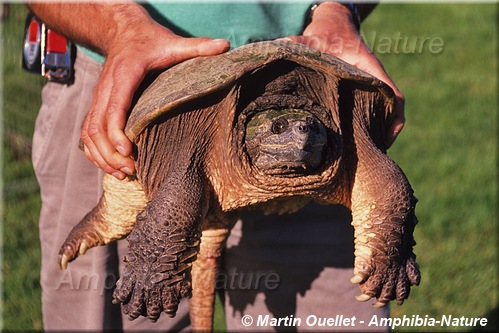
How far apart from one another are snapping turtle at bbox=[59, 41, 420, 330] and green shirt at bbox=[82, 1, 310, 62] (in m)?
0.36

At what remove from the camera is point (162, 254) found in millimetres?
1513

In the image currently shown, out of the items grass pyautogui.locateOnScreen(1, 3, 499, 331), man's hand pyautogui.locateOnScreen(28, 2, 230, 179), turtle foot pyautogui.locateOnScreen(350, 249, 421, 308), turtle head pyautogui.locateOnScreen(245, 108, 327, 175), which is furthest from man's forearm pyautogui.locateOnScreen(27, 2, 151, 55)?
grass pyautogui.locateOnScreen(1, 3, 499, 331)

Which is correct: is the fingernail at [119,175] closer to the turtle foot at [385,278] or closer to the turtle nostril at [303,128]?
the turtle nostril at [303,128]

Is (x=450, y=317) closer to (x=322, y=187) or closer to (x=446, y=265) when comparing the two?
(x=446, y=265)

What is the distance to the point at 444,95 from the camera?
612cm

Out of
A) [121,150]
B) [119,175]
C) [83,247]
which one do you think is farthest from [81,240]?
[121,150]

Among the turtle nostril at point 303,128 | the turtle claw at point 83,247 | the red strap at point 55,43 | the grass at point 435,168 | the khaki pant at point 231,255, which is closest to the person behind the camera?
the turtle nostril at point 303,128

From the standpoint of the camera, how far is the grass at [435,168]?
3.46 meters

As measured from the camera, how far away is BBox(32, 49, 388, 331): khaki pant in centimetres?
217

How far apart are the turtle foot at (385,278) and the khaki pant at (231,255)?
566 mm

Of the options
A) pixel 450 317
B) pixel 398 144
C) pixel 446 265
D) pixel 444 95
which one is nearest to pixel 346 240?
pixel 450 317

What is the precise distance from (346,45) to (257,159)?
0.45 meters

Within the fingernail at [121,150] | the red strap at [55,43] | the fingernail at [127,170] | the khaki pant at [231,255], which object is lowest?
the khaki pant at [231,255]

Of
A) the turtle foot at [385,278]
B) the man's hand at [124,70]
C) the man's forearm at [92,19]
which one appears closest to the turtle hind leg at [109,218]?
the man's hand at [124,70]
